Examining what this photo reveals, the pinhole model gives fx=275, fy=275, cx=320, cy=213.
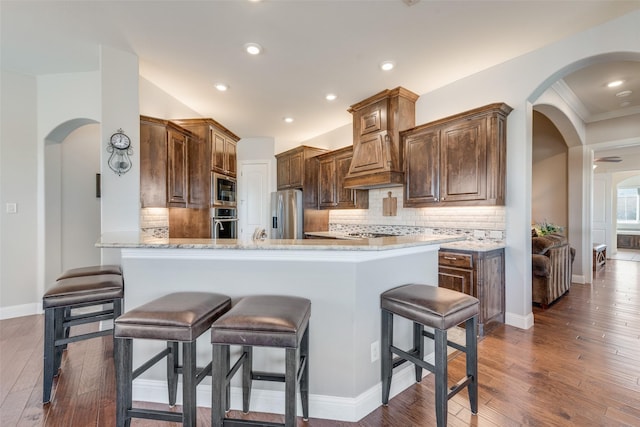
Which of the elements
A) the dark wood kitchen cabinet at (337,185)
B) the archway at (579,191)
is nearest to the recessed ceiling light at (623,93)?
the archway at (579,191)

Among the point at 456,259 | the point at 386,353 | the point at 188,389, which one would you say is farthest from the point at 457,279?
the point at 188,389

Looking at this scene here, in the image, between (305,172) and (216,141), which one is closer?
(216,141)

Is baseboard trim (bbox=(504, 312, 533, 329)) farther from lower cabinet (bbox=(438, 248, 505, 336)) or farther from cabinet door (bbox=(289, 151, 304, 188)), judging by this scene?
cabinet door (bbox=(289, 151, 304, 188))

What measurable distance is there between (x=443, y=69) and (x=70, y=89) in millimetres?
4567

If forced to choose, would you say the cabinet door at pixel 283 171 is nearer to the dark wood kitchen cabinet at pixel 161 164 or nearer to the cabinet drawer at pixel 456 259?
the dark wood kitchen cabinet at pixel 161 164

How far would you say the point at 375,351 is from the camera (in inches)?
70.6

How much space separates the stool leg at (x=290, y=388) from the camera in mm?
1230

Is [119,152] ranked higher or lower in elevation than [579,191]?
higher

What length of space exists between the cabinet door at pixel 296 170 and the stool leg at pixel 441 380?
4.28 m

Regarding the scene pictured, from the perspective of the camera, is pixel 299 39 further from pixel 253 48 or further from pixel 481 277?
pixel 481 277

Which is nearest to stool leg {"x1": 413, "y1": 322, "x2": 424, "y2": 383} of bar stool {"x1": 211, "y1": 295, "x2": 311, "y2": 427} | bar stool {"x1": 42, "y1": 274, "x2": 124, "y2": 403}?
bar stool {"x1": 211, "y1": 295, "x2": 311, "y2": 427}

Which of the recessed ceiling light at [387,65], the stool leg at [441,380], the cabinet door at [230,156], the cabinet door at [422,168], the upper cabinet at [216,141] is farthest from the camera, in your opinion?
the cabinet door at [230,156]

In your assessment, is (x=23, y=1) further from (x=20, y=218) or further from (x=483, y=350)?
(x=483, y=350)

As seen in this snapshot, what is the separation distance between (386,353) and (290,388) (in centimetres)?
80
